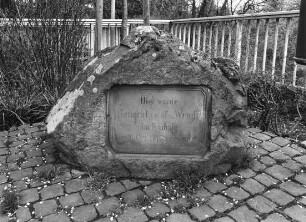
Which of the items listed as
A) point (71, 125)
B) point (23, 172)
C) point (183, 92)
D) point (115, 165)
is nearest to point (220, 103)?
point (183, 92)

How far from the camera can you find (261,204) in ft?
8.89

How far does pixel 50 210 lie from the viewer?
8.50 ft

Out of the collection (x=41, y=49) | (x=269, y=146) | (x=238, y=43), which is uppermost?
(x=238, y=43)

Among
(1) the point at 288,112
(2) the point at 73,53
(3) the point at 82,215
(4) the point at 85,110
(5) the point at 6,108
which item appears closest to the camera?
(3) the point at 82,215

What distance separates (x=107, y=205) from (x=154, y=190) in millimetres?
452

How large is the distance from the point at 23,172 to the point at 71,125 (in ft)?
2.27

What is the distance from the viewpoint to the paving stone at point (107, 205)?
102 inches

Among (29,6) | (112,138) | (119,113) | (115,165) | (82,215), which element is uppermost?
(29,6)

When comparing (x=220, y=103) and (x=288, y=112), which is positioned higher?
(x=220, y=103)

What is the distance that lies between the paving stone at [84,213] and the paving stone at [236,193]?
1134mm

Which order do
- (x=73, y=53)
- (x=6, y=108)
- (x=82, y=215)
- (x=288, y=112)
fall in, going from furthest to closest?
1. (x=73, y=53)
2. (x=288, y=112)
3. (x=6, y=108)
4. (x=82, y=215)

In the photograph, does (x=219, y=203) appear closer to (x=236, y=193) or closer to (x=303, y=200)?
(x=236, y=193)

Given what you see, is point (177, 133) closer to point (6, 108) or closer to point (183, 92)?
point (183, 92)

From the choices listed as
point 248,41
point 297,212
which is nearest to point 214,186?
point 297,212
